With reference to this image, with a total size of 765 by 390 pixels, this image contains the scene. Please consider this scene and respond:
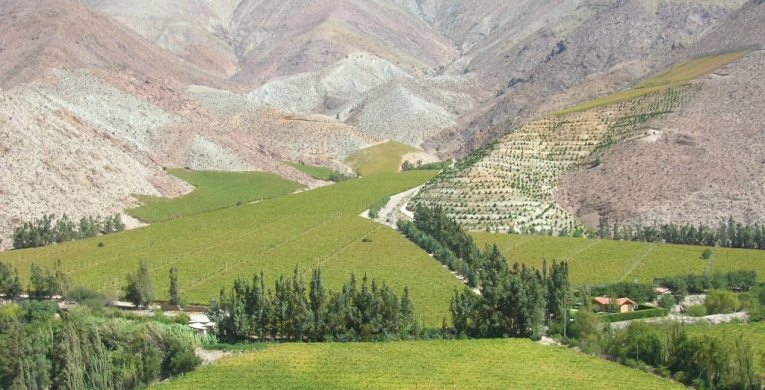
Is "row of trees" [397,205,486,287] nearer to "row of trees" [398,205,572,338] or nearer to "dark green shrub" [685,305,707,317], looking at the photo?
"row of trees" [398,205,572,338]

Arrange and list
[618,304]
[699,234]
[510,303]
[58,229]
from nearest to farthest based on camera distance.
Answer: [510,303], [618,304], [699,234], [58,229]

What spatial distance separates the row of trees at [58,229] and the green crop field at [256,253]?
274 centimetres

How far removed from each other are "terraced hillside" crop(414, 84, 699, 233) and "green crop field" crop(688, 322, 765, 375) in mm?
39771

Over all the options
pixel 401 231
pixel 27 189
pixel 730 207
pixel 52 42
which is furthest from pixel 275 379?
pixel 52 42

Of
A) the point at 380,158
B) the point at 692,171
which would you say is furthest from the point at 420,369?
the point at 380,158

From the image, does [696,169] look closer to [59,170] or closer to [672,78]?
[672,78]

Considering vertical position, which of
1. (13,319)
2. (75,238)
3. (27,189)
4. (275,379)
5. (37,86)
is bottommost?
(275,379)

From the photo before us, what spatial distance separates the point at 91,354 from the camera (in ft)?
178

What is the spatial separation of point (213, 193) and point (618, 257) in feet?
211

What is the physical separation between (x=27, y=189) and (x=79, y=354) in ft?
171

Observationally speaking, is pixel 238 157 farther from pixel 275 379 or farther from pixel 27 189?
pixel 275 379

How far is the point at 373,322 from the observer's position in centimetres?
5947

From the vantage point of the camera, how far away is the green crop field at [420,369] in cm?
4872

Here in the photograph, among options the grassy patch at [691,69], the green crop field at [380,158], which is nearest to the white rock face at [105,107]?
the green crop field at [380,158]
